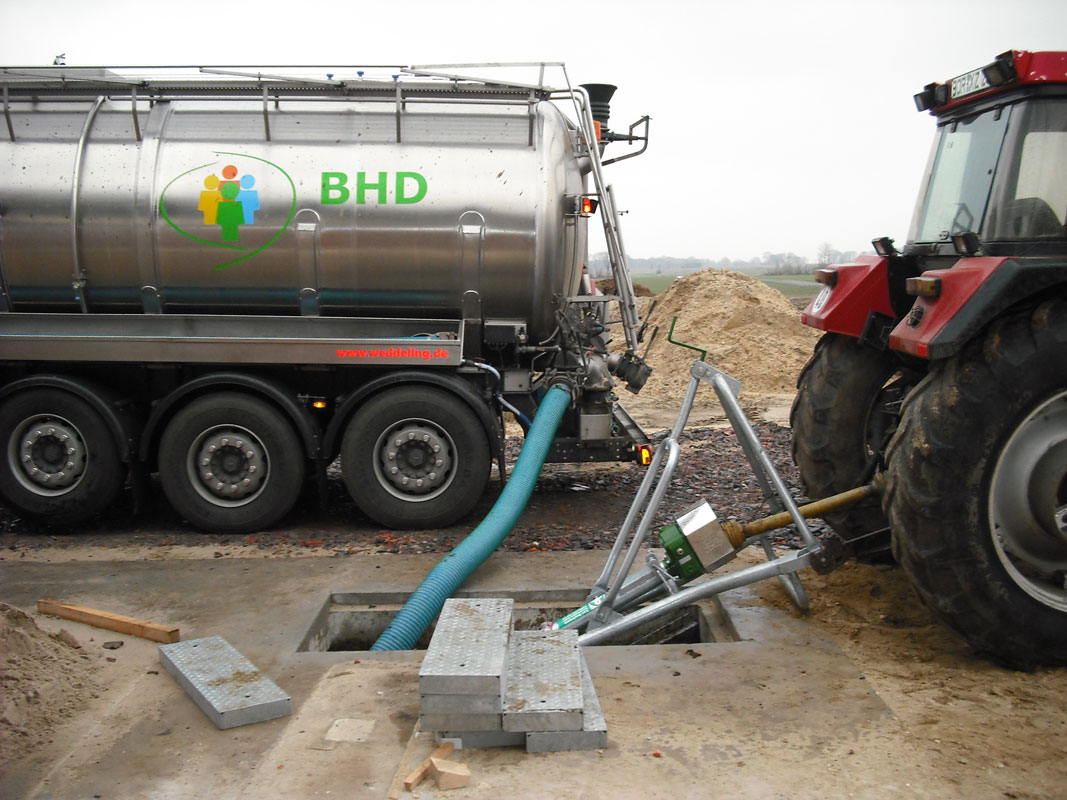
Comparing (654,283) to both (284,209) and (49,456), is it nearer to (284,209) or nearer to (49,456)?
(284,209)

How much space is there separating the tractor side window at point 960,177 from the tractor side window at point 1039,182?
0.43ft

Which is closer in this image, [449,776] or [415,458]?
[449,776]

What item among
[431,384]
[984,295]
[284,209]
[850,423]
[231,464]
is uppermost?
[284,209]

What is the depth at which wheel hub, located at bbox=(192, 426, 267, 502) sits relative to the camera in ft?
23.2

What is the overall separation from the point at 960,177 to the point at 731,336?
1156 cm

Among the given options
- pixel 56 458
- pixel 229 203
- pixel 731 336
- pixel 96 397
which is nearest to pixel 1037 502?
pixel 229 203

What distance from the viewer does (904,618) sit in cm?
505

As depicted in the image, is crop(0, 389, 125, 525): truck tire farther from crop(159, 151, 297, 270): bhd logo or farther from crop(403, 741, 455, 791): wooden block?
crop(403, 741, 455, 791): wooden block

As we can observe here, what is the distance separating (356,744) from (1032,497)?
130 inches

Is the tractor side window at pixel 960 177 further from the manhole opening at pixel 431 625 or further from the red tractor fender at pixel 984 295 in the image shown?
the manhole opening at pixel 431 625

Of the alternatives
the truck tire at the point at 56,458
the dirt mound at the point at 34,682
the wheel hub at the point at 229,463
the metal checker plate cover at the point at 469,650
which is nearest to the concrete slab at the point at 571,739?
the metal checker plate cover at the point at 469,650

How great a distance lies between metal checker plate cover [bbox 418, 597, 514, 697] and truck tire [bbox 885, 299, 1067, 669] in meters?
1.91

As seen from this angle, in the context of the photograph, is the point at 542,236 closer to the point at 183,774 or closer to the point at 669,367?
the point at 183,774

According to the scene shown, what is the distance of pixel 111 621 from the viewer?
5137mm
